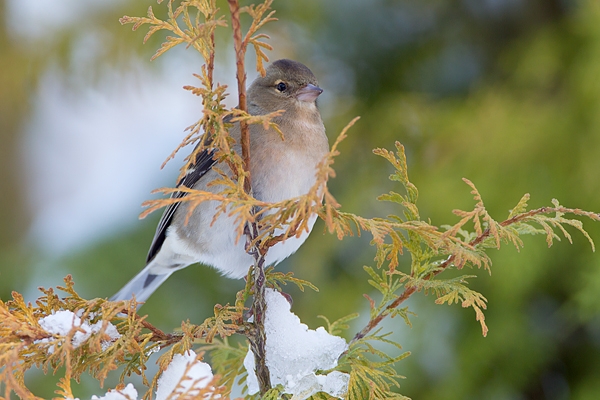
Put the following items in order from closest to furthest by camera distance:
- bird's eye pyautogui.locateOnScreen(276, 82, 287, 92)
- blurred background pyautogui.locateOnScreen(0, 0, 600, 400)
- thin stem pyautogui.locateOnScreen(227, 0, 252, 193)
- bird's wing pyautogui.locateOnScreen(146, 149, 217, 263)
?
thin stem pyautogui.locateOnScreen(227, 0, 252, 193) → bird's wing pyautogui.locateOnScreen(146, 149, 217, 263) → bird's eye pyautogui.locateOnScreen(276, 82, 287, 92) → blurred background pyautogui.locateOnScreen(0, 0, 600, 400)

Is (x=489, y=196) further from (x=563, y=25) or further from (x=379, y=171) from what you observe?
(x=563, y=25)

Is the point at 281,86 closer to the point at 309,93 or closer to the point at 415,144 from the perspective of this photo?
the point at 309,93

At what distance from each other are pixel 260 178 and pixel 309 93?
0.54m

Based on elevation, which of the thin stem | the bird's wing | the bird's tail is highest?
the thin stem

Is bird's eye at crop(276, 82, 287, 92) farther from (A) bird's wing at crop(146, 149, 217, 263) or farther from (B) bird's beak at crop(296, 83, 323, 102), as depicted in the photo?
(A) bird's wing at crop(146, 149, 217, 263)

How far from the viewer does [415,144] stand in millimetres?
3291

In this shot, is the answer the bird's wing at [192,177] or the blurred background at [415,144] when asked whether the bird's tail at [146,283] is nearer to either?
the bird's wing at [192,177]

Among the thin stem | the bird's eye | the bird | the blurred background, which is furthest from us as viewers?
the blurred background

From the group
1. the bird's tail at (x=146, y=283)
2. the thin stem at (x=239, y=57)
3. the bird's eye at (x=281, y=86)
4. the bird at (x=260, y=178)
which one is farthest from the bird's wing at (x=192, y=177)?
the thin stem at (x=239, y=57)

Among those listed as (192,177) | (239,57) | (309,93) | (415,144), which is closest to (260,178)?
(192,177)

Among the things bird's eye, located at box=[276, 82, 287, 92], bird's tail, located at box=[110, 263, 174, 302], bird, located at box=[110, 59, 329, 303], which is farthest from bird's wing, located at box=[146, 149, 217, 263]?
bird's eye, located at box=[276, 82, 287, 92]

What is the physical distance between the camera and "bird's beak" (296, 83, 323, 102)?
96.9 inches

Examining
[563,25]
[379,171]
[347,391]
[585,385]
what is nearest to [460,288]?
[347,391]

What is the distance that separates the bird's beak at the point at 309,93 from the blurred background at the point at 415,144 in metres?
0.80
